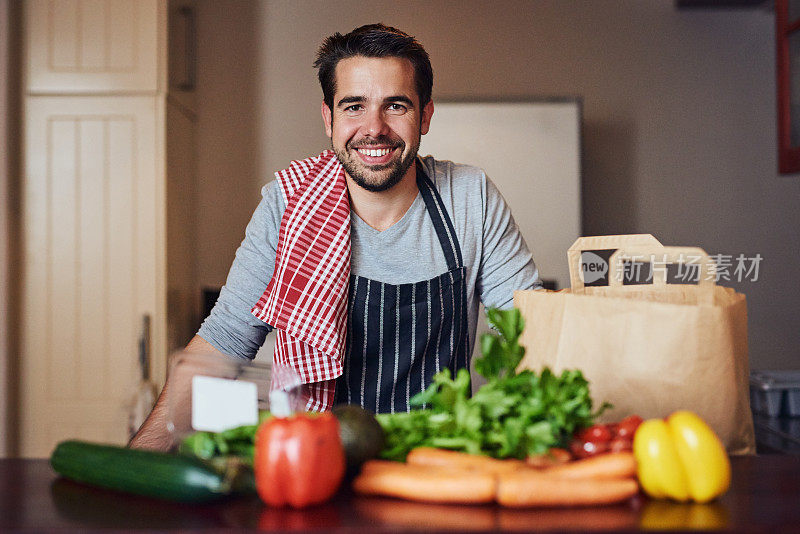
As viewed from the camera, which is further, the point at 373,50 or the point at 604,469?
the point at 373,50

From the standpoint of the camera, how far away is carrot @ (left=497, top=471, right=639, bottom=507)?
647mm

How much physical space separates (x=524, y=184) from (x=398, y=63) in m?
1.44

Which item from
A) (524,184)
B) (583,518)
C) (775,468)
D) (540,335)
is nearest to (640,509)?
(583,518)

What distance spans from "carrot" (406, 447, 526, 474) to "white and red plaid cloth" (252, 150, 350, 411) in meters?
0.55

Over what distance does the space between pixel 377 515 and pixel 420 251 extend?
2.76 ft

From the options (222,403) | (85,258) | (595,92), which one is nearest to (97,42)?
(85,258)

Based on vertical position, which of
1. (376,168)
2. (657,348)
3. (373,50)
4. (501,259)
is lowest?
(657,348)

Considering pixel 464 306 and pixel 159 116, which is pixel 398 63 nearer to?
pixel 464 306

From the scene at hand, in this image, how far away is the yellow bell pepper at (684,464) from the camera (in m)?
0.65

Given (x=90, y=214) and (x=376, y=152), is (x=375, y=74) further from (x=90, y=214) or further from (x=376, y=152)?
(x=90, y=214)

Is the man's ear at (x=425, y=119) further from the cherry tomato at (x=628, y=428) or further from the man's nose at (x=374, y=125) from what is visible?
the cherry tomato at (x=628, y=428)

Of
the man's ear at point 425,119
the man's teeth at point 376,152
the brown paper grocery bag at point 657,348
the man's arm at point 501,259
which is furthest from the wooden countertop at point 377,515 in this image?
the man's ear at point 425,119

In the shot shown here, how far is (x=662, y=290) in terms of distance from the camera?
40.1 inches

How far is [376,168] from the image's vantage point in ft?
4.51
